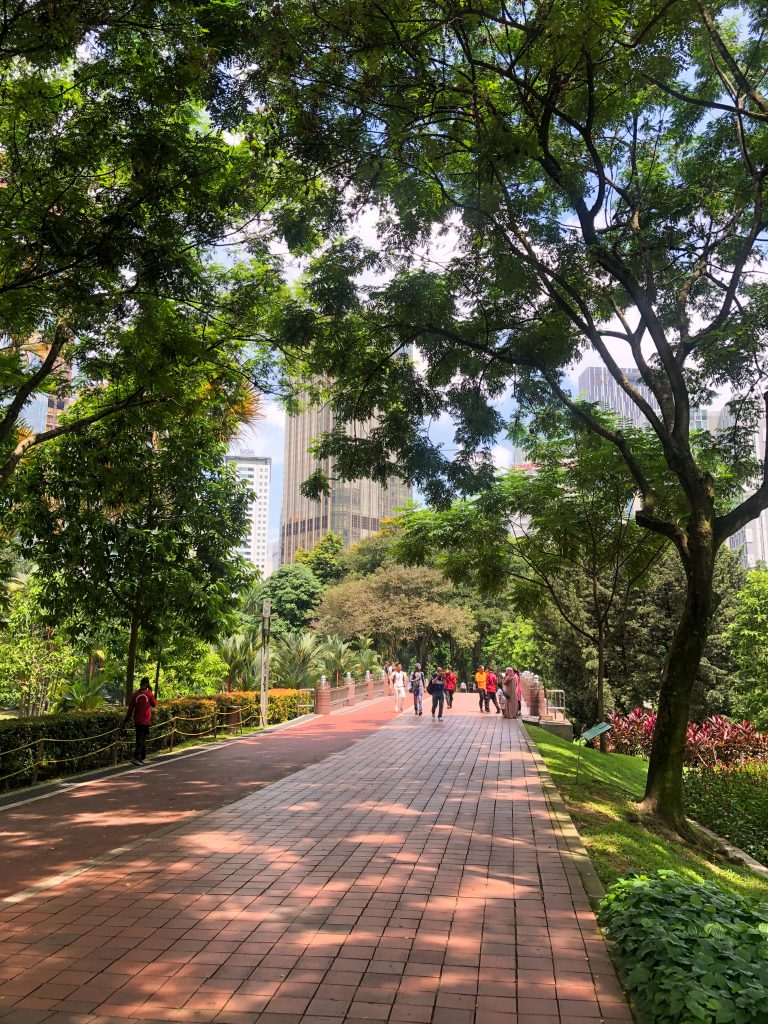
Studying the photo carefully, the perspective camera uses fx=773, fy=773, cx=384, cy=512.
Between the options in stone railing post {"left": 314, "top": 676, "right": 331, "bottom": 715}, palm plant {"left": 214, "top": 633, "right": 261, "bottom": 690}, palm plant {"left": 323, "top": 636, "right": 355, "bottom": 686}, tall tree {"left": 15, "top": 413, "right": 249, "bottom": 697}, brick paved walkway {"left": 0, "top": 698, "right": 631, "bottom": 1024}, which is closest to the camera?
brick paved walkway {"left": 0, "top": 698, "right": 631, "bottom": 1024}

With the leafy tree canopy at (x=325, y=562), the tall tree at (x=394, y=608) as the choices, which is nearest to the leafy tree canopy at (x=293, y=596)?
the leafy tree canopy at (x=325, y=562)

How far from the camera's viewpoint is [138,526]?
51.8 feet

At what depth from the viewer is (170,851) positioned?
7.61 metres

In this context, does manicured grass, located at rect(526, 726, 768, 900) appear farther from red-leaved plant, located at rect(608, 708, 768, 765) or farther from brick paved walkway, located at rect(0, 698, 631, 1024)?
red-leaved plant, located at rect(608, 708, 768, 765)

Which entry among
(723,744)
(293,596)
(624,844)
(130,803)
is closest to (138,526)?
(130,803)

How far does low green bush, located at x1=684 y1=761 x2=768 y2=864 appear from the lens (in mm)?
13203

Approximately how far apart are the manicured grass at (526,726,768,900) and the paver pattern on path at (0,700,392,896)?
4632mm

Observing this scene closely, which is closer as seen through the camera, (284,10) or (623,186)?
(284,10)

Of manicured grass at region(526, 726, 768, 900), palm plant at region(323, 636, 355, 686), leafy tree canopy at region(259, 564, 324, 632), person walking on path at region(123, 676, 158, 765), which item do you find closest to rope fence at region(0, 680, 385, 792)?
person walking on path at region(123, 676, 158, 765)

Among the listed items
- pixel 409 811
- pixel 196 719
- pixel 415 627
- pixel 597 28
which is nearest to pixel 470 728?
pixel 196 719

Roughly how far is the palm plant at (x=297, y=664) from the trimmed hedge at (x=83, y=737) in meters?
7.06

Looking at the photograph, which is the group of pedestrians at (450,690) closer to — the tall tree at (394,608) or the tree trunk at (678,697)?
the tree trunk at (678,697)

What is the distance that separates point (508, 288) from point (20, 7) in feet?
20.2

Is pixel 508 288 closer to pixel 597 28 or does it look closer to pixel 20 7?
pixel 597 28
